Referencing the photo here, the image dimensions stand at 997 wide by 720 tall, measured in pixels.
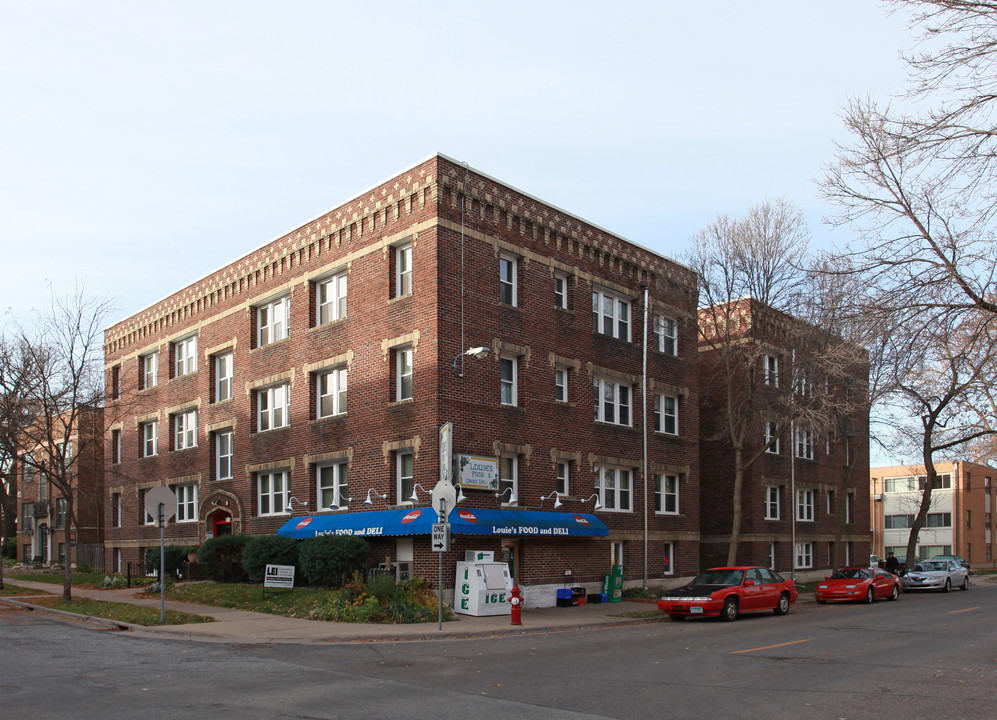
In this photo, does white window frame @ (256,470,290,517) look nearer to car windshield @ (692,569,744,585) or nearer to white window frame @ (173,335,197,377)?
white window frame @ (173,335,197,377)

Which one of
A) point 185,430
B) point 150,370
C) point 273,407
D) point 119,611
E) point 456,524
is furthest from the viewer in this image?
point 150,370

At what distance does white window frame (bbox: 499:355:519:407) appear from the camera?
2683 cm

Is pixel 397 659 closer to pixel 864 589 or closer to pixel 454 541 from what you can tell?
pixel 454 541

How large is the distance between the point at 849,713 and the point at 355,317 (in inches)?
791

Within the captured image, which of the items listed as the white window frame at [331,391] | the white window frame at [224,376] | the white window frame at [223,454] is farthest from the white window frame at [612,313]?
the white window frame at [223,454]

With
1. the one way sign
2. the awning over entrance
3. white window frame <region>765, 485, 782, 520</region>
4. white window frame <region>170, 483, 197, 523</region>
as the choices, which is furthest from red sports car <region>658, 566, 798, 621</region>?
white window frame <region>170, 483, 197, 523</region>

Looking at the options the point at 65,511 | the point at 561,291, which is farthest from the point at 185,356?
the point at 65,511

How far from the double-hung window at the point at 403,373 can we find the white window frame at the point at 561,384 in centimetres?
512

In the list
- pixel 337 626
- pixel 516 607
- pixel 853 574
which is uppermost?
pixel 516 607

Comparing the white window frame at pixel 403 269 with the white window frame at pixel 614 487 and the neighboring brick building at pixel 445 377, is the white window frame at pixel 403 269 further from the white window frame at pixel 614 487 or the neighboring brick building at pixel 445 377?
the white window frame at pixel 614 487

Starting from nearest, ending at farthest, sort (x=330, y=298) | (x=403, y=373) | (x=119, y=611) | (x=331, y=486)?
(x=119, y=611)
(x=403, y=373)
(x=331, y=486)
(x=330, y=298)

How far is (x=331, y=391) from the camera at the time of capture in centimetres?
2884

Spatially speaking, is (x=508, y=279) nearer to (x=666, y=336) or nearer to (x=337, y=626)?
(x=666, y=336)

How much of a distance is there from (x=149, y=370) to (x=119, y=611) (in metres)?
19.3
